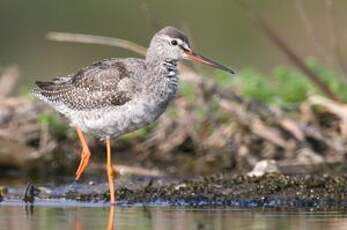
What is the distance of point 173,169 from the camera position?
45.3ft

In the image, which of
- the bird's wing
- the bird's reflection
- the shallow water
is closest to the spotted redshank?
the bird's wing

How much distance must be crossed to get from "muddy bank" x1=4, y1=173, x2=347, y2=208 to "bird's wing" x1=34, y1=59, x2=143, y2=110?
0.90 m

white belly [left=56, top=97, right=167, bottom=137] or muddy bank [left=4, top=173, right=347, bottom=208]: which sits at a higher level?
white belly [left=56, top=97, right=167, bottom=137]

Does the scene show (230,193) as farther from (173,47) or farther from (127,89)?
(173,47)

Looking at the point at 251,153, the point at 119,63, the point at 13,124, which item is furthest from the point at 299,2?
the point at 13,124

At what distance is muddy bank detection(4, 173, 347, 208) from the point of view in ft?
36.1

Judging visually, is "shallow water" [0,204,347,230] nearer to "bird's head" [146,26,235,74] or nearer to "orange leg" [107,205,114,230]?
"orange leg" [107,205,114,230]

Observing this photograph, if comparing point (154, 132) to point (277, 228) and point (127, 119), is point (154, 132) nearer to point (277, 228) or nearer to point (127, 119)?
point (127, 119)

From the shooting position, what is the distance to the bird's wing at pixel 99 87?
11.7 metres

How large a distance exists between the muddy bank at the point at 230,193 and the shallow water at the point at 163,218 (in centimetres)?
38

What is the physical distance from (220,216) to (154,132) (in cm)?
425

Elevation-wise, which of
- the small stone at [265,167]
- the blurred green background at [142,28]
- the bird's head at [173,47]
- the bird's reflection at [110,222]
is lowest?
the bird's reflection at [110,222]

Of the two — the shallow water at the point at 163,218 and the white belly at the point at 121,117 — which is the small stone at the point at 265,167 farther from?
the shallow water at the point at 163,218

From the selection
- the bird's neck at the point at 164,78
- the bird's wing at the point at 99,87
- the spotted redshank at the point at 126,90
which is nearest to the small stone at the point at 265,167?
the spotted redshank at the point at 126,90
